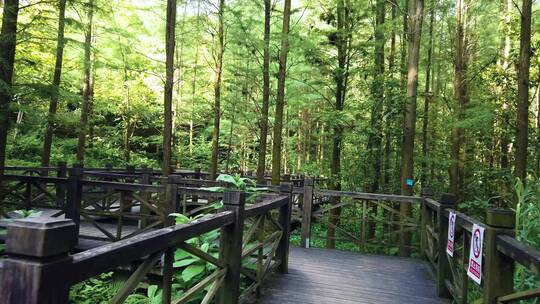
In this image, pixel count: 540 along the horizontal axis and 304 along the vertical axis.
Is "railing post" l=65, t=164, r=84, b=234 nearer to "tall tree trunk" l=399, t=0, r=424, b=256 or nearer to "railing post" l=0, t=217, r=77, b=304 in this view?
"railing post" l=0, t=217, r=77, b=304

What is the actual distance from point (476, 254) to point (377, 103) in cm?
775

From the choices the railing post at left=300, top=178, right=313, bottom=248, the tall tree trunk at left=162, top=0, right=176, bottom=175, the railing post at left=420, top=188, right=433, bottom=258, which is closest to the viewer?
the railing post at left=420, top=188, right=433, bottom=258

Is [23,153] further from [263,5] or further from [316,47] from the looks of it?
[316,47]

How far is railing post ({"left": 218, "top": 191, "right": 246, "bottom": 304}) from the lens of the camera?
348cm

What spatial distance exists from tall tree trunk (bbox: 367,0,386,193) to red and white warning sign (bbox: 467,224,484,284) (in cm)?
710

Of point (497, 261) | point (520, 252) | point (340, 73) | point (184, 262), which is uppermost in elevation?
point (340, 73)

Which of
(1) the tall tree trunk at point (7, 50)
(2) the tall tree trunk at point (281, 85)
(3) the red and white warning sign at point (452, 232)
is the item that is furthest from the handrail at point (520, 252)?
(1) the tall tree trunk at point (7, 50)

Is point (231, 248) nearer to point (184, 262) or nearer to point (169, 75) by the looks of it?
point (184, 262)

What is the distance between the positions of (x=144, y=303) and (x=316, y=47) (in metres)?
8.44

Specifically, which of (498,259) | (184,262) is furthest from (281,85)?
(498,259)

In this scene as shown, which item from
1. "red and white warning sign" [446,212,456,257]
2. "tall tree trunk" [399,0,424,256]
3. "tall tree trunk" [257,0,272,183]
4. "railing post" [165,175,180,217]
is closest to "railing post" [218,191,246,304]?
"red and white warning sign" [446,212,456,257]

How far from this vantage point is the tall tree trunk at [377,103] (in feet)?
35.1

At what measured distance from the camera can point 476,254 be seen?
3.33m

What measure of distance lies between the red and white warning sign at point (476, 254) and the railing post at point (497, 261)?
203 mm
